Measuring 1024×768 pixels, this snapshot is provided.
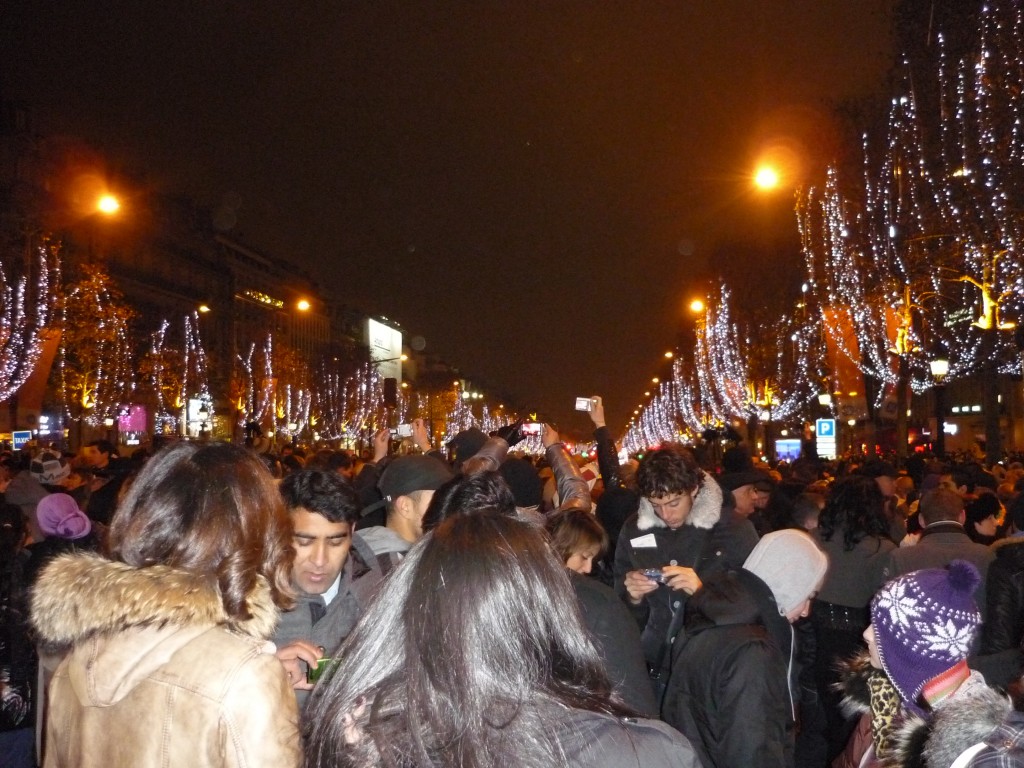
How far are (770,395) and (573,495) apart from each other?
150ft

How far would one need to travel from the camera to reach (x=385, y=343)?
180m

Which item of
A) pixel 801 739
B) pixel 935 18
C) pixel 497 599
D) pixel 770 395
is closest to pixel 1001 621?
pixel 801 739

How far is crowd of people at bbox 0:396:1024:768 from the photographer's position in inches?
80.2

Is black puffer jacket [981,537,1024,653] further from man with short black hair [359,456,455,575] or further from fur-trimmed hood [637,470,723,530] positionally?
man with short black hair [359,456,455,575]

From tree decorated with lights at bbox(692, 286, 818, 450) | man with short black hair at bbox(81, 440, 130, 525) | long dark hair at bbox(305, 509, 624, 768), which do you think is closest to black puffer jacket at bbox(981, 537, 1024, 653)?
long dark hair at bbox(305, 509, 624, 768)

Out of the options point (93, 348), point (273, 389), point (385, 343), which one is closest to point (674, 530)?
point (93, 348)

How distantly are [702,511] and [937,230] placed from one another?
21233mm

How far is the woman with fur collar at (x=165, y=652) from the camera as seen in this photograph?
8.13 feet

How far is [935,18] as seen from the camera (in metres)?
21.2

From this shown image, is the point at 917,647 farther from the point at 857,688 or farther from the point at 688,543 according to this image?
the point at 688,543

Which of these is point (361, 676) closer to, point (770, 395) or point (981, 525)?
point (981, 525)

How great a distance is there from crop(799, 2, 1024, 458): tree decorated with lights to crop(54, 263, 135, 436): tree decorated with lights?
2401 cm

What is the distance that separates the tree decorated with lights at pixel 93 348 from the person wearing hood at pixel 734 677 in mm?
33230

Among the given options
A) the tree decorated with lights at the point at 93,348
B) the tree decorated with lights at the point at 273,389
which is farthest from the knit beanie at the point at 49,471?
the tree decorated with lights at the point at 273,389
